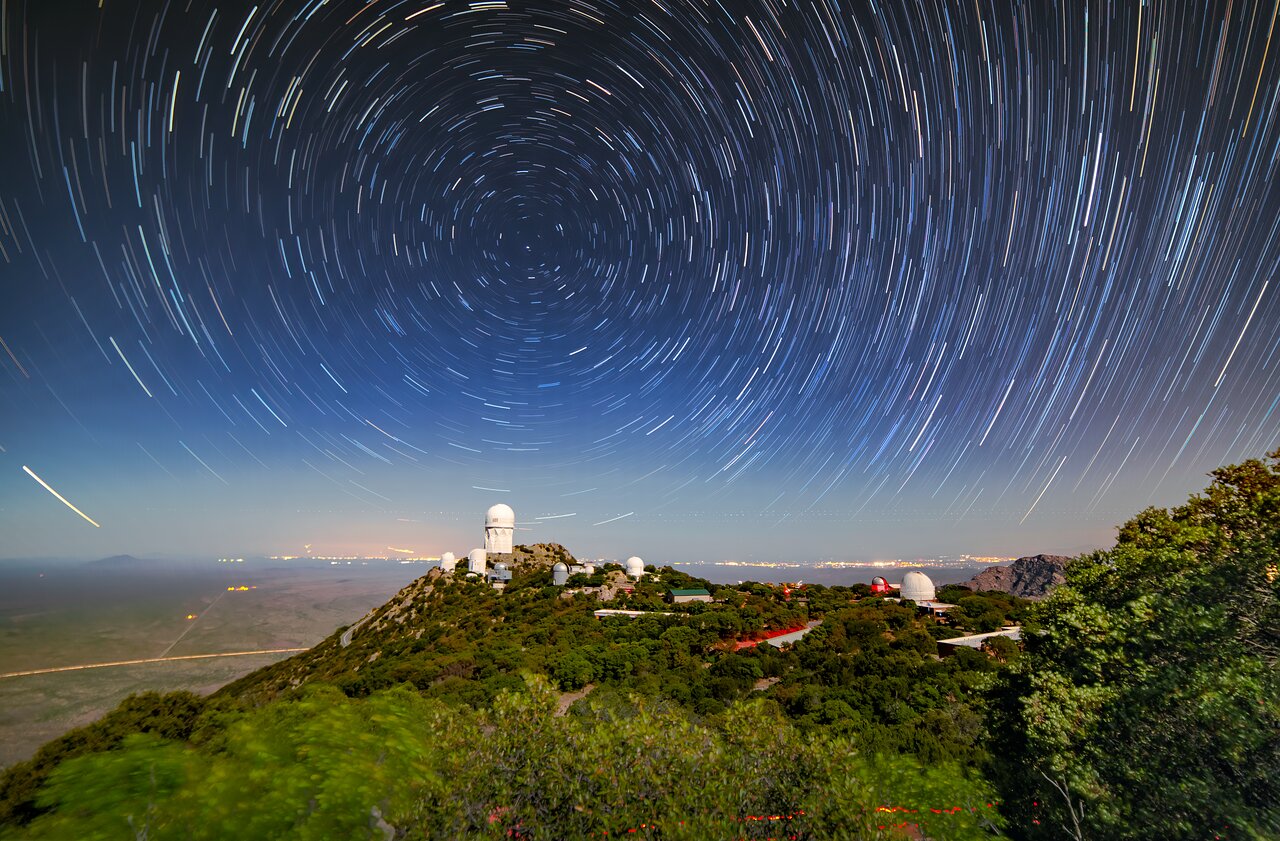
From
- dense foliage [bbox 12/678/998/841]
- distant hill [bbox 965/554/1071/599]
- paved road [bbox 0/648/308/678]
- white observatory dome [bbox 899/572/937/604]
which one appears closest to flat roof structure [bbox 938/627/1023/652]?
white observatory dome [bbox 899/572/937/604]

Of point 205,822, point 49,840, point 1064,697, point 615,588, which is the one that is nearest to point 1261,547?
point 1064,697

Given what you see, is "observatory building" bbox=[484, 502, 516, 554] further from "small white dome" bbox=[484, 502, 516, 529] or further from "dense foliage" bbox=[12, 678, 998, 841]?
"dense foliage" bbox=[12, 678, 998, 841]

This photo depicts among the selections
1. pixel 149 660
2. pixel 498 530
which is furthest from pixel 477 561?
pixel 149 660

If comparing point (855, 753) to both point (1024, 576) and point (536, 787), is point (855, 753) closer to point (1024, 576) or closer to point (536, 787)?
point (536, 787)

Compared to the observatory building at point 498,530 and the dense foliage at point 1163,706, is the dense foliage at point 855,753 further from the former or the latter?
the observatory building at point 498,530

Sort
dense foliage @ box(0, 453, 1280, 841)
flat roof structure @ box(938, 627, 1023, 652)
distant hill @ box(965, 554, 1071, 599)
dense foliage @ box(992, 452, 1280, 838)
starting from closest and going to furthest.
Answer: dense foliage @ box(992, 452, 1280, 838) < dense foliage @ box(0, 453, 1280, 841) < flat roof structure @ box(938, 627, 1023, 652) < distant hill @ box(965, 554, 1071, 599)

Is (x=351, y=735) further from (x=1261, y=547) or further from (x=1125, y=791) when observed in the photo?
(x=1261, y=547)

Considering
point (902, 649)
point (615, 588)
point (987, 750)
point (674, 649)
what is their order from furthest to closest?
1. point (615, 588)
2. point (674, 649)
3. point (902, 649)
4. point (987, 750)
